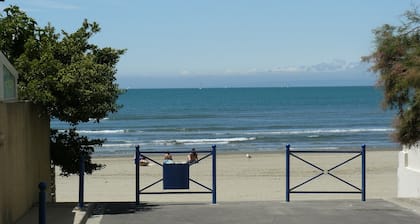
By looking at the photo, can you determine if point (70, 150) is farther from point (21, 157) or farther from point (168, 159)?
point (168, 159)

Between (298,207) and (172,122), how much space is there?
60.0 m

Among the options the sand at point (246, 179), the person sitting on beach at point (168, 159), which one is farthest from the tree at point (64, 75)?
the sand at point (246, 179)

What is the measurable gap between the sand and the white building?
863 centimetres

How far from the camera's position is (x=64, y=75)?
41.8 ft

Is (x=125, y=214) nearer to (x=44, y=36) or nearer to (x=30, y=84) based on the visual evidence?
(x=30, y=84)

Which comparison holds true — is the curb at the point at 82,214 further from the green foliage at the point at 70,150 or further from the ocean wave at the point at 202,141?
the ocean wave at the point at 202,141

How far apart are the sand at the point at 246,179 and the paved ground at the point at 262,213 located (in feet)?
21.5

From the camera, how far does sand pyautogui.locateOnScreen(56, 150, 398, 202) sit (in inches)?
918

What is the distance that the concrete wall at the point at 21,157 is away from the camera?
1064 centimetres

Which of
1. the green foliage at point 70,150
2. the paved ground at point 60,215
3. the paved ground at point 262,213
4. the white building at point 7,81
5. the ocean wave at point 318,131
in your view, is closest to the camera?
the white building at point 7,81

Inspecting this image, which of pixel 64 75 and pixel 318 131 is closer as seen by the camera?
pixel 64 75

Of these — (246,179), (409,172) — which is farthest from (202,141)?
(409,172)

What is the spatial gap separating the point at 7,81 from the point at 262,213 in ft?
16.8

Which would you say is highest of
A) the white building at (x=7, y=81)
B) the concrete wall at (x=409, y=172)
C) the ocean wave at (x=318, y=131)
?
the white building at (x=7, y=81)
